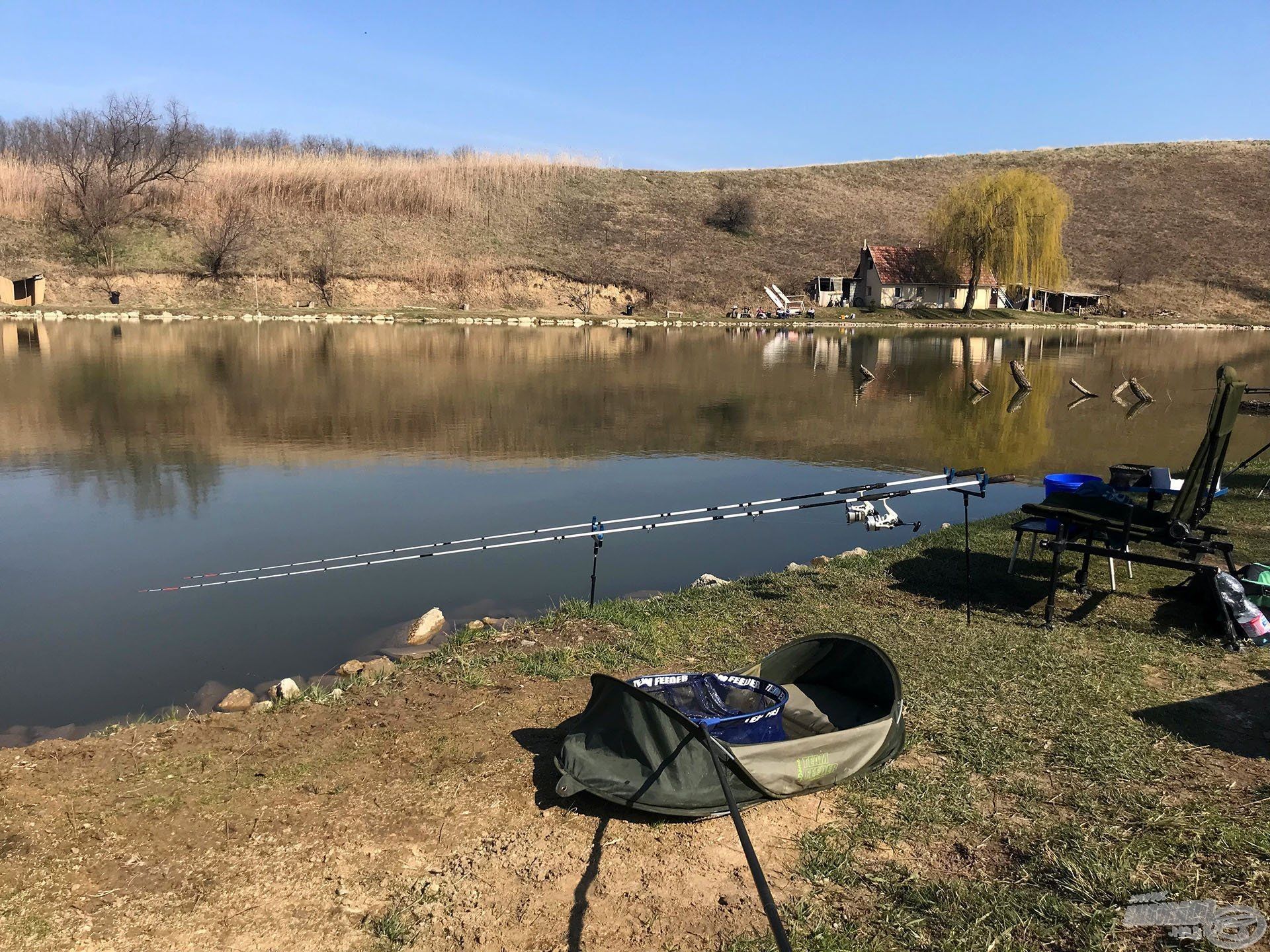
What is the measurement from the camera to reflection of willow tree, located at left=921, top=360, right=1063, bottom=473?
18.6 meters

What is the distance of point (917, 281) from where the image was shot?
70.9m

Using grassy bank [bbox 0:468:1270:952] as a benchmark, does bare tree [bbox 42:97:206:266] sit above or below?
above

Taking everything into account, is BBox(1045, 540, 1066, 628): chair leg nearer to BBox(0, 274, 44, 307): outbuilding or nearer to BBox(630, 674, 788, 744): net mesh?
BBox(630, 674, 788, 744): net mesh

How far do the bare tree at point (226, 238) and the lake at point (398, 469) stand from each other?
26854 mm

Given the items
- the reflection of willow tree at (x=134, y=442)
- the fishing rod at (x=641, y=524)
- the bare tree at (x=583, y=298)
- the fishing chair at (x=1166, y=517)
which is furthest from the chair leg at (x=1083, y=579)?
the bare tree at (x=583, y=298)

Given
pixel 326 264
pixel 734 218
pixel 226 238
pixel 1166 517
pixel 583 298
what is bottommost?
pixel 1166 517

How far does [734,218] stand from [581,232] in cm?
1534

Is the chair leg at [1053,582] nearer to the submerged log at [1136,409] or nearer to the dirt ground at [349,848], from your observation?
the dirt ground at [349,848]

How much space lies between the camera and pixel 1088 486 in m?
8.70

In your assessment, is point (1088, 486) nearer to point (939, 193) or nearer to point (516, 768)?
point (516, 768)

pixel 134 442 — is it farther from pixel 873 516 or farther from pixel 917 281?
pixel 917 281

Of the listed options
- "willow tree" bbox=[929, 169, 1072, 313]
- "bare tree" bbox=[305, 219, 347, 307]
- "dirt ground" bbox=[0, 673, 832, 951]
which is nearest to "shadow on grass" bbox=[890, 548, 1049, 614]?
"dirt ground" bbox=[0, 673, 832, 951]

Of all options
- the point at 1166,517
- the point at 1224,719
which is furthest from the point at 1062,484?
the point at 1224,719

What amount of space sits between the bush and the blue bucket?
3055 inches
